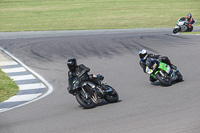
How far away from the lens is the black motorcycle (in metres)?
9.86

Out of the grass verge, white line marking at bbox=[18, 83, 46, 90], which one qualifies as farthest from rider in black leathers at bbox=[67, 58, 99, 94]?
white line marking at bbox=[18, 83, 46, 90]

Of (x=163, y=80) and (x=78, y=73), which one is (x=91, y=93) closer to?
(x=78, y=73)

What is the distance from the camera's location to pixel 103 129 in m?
7.41

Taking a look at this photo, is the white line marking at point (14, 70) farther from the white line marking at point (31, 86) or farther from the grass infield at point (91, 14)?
the grass infield at point (91, 14)

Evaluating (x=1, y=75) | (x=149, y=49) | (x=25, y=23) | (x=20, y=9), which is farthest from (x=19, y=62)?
(x=20, y=9)

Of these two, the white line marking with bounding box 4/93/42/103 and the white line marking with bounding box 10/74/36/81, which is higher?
the white line marking with bounding box 10/74/36/81

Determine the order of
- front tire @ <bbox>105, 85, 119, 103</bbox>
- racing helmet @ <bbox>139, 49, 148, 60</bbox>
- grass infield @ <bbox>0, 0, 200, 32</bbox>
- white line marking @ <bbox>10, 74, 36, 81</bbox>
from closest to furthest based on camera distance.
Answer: front tire @ <bbox>105, 85, 119, 103</bbox>
racing helmet @ <bbox>139, 49, 148, 60</bbox>
white line marking @ <bbox>10, 74, 36, 81</bbox>
grass infield @ <bbox>0, 0, 200, 32</bbox>

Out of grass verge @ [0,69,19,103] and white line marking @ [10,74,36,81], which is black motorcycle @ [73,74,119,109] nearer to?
grass verge @ [0,69,19,103]

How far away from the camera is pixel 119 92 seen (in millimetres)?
11797

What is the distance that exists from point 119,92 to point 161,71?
4.86ft

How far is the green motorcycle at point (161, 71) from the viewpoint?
12.0m

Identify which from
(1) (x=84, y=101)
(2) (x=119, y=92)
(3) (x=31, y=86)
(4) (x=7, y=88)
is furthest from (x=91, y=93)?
(4) (x=7, y=88)

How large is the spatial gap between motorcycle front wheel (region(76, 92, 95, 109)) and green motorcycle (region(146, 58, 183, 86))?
116 inches

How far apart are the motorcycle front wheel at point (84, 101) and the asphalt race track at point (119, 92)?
18 cm
